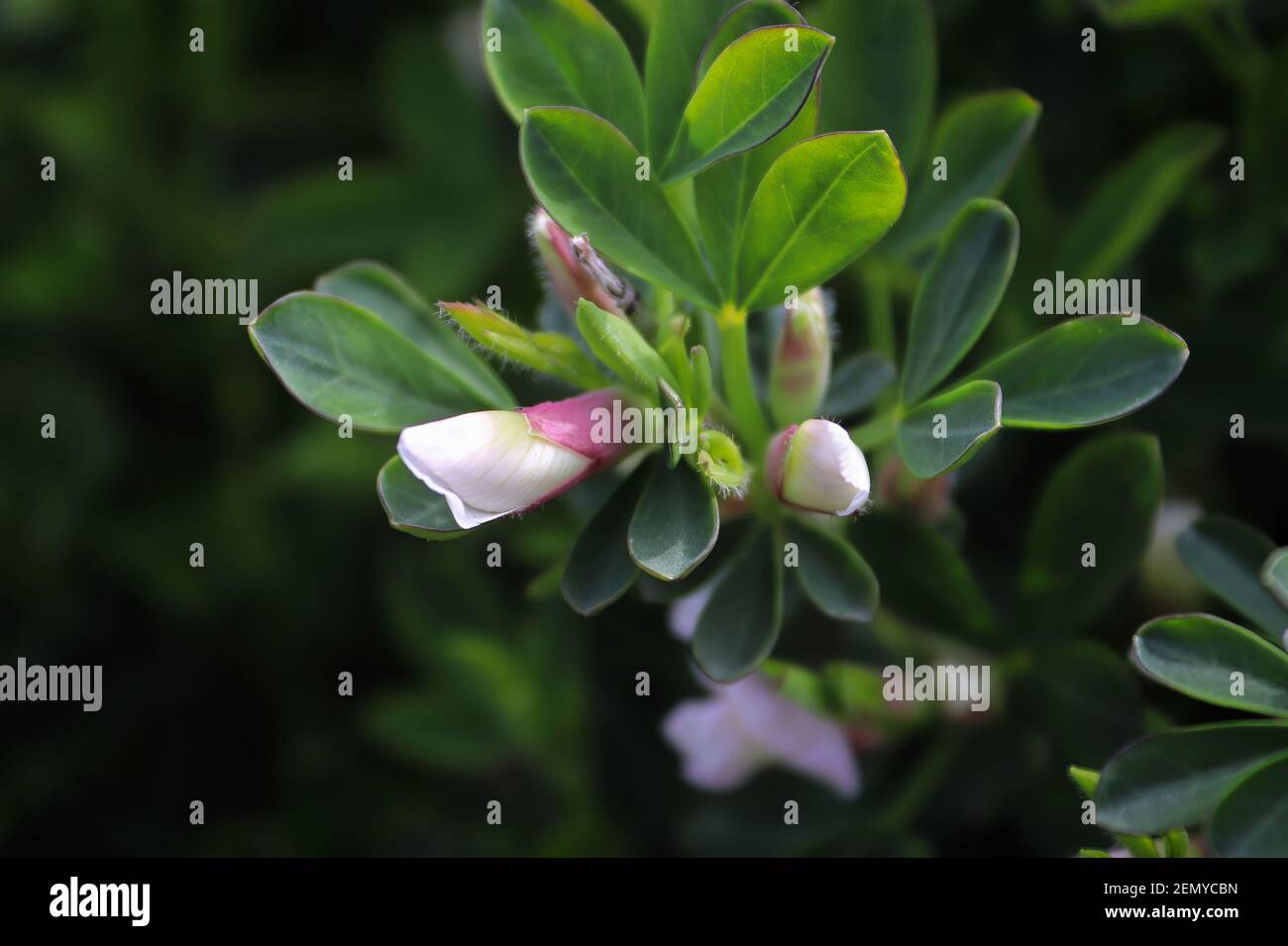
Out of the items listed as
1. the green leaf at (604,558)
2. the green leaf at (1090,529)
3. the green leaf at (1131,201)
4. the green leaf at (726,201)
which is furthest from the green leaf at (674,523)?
the green leaf at (1131,201)

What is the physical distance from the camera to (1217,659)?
2.65 ft

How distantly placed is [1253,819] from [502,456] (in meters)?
0.52

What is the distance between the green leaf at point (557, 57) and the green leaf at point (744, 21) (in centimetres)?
7

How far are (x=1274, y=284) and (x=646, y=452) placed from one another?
0.74 metres

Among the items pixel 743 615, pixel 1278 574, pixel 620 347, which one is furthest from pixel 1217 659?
pixel 620 347

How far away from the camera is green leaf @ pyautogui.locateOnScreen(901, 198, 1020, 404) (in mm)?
860

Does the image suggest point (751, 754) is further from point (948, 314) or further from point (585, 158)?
point (585, 158)

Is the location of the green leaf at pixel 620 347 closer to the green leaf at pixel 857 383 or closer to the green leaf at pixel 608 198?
the green leaf at pixel 608 198

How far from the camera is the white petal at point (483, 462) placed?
2.39 feet

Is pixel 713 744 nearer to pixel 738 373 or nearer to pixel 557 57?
pixel 738 373

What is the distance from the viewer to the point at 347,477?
1.78m

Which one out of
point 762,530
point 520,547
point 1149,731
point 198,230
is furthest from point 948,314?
A: point 198,230

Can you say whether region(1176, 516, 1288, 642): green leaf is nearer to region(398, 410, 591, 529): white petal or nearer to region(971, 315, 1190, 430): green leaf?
region(971, 315, 1190, 430): green leaf

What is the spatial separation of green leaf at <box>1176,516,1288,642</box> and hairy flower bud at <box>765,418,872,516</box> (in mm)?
298
